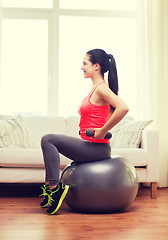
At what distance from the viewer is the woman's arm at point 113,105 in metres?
2.48

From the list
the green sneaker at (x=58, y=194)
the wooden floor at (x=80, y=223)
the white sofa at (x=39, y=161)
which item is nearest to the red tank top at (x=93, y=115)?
the green sneaker at (x=58, y=194)

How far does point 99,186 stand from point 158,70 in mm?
2363

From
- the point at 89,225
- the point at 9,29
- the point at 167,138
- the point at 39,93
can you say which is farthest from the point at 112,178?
the point at 9,29

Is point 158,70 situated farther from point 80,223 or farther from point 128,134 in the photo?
point 80,223

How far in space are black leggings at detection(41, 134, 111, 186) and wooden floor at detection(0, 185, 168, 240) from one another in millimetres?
291

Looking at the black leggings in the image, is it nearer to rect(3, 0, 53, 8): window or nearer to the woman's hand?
the woman's hand

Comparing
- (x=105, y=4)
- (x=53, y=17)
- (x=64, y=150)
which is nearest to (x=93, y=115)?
(x=64, y=150)

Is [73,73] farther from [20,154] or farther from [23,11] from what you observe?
[20,154]

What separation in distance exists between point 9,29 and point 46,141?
2632mm

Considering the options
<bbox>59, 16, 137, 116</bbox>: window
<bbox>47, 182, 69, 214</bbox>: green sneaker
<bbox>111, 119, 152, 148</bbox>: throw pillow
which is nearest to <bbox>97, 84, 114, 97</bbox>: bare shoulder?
<bbox>47, 182, 69, 214</bbox>: green sneaker

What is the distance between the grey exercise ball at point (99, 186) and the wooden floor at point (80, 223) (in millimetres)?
68

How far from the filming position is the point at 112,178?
2.55 meters

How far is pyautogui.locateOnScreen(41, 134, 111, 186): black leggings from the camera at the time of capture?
2531 mm

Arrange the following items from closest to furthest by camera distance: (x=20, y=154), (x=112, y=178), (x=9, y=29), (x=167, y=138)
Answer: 1. (x=112, y=178)
2. (x=20, y=154)
3. (x=167, y=138)
4. (x=9, y=29)
